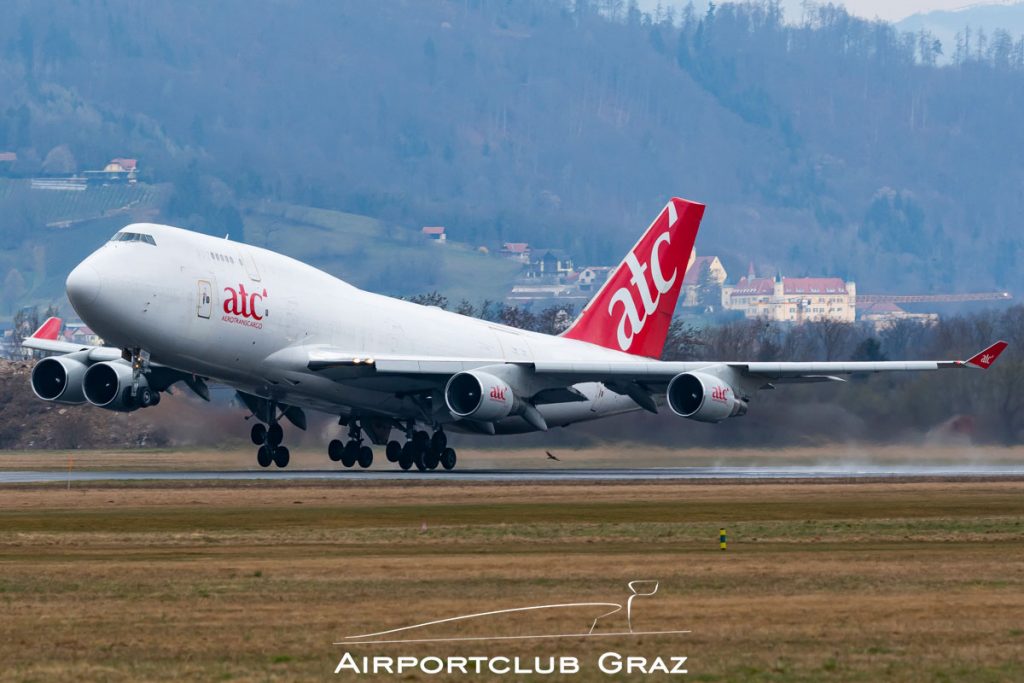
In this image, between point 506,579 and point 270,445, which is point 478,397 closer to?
point 270,445

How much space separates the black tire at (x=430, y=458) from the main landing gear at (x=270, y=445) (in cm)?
339

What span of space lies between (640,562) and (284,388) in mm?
22441

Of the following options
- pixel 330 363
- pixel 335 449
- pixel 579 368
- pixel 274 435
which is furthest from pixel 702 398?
pixel 274 435

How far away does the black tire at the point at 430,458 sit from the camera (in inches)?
1833

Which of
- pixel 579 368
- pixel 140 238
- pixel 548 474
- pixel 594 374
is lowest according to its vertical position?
pixel 548 474

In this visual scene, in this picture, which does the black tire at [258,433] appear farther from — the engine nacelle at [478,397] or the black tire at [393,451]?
the engine nacelle at [478,397]

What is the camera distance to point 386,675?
589 inches

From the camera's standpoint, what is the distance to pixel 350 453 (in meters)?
47.5

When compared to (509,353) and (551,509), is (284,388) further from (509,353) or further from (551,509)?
(551,509)

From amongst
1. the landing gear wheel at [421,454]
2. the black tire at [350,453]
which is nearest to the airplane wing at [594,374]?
the landing gear wheel at [421,454]

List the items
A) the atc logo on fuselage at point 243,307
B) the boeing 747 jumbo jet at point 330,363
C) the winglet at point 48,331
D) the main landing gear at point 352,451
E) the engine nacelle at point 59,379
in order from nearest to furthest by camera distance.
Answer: the boeing 747 jumbo jet at point 330,363 < the atc logo on fuselage at point 243,307 < the engine nacelle at point 59,379 < the main landing gear at point 352,451 < the winglet at point 48,331
